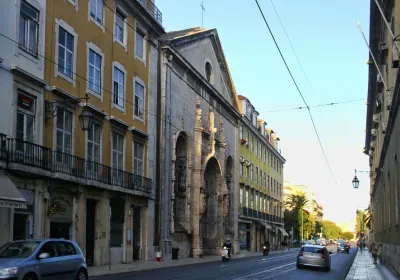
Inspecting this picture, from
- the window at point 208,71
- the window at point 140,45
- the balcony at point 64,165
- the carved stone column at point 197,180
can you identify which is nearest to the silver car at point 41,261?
the balcony at point 64,165

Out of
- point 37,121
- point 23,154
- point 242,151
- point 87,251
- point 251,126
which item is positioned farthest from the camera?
point 251,126

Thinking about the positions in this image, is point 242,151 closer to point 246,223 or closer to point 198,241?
point 246,223

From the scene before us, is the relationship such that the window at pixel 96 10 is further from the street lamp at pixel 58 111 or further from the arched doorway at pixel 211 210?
the arched doorway at pixel 211 210

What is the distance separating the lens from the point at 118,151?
33719 millimetres

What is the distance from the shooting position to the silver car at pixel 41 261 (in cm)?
1391

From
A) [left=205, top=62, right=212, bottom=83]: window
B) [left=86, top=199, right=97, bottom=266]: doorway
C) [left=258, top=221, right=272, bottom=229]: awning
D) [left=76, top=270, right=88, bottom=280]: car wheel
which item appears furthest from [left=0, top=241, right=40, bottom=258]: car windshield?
[left=258, top=221, right=272, bottom=229]: awning

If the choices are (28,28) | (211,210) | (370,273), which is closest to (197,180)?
(211,210)

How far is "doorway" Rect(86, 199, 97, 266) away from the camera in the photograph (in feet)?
97.7

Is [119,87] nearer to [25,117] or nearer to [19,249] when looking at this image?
[25,117]

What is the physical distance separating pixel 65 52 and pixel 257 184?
51697mm

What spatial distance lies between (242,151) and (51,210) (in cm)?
4293

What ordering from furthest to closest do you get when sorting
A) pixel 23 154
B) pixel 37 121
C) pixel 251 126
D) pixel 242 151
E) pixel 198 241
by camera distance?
pixel 251 126
pixel 242 151
pixel 198 241
pixel 37 121
pixel 23 154

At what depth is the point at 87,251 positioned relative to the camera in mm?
29625

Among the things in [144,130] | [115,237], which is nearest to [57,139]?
[115,237]
